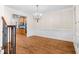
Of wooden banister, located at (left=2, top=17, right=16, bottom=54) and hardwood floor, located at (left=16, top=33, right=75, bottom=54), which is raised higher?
wooden banister, located at (left=2, top=17, right=16, bottom=54)

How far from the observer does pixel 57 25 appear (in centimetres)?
497

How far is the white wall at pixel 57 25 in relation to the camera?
4.33 meters

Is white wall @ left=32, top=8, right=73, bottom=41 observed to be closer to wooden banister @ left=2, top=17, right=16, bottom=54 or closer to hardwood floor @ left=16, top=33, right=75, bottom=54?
hardwood floor @ left=16, top=33, right=75, bottom=54

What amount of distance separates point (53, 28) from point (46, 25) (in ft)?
2.08

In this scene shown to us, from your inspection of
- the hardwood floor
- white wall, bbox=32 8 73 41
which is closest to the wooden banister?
the hardwood floor

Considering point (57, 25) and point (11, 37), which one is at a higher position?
point (57, 25)

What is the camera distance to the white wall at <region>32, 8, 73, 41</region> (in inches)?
170

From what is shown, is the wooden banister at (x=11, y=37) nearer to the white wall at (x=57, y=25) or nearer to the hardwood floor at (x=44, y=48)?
the hardwood floor at (x=44, y=48)

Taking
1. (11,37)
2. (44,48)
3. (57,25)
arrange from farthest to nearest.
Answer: (57,25) → (44,48) → (11,37)

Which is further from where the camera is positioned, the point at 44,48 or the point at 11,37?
the point at 44,48

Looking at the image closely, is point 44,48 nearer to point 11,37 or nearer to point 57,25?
point 11,37

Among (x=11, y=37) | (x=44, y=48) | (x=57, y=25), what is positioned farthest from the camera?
(x=57, y=25)

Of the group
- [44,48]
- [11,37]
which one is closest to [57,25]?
[44,48]

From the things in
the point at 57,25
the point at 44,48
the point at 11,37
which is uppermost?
the point at 57,25
